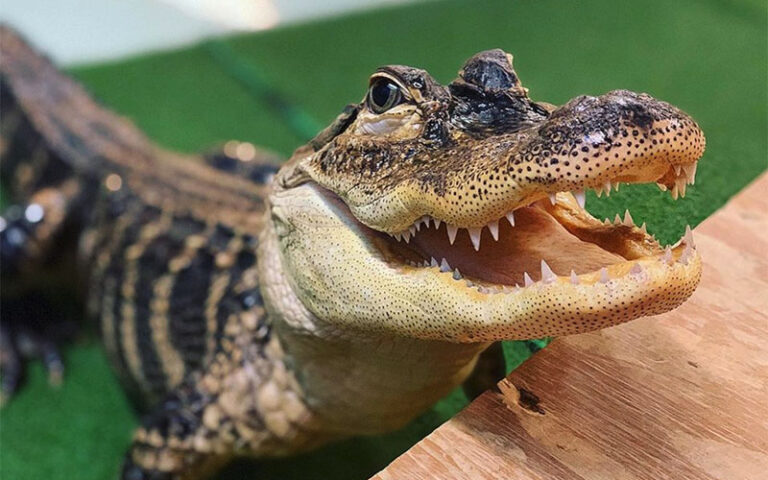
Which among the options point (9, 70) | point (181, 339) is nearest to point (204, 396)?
point (181, 339)

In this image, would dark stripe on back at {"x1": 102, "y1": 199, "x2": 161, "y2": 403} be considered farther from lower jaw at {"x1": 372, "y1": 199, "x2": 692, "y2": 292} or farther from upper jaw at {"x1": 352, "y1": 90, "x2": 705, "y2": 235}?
upper jaw at {"x1": 352, "y1": 90, "x2": 705, "y2": 235}

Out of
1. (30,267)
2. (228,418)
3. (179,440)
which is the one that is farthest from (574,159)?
(30,267)

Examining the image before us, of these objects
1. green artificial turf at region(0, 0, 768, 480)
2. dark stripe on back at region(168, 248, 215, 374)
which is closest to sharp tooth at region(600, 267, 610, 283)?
green artificial turf at region(0, 0, 768, 480)

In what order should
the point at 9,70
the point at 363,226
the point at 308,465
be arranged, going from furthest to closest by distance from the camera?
the point at 9,70, the point at 308,465, the point at 363,226

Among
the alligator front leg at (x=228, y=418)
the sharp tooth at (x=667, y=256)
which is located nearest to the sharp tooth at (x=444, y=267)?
the sharp tooth at (x=667, y=256)

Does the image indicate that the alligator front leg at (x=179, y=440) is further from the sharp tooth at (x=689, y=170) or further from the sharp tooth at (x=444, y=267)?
the sharp tooth at (x=689, y=170)

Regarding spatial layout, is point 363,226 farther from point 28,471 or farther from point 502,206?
point 28,471
